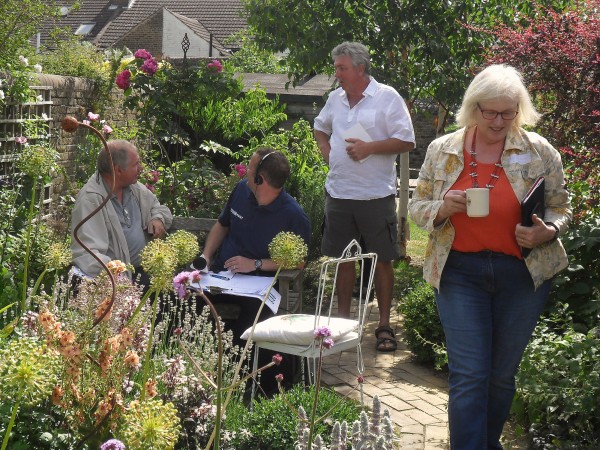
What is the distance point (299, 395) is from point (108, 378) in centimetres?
155

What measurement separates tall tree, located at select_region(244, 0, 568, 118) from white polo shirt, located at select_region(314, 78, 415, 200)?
2.64m

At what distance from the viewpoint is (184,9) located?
47.1m

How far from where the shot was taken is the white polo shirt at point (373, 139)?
6.13 metres

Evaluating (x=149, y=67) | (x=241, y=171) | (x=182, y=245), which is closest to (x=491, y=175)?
(x=182, y=245)

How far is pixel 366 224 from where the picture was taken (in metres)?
6.18

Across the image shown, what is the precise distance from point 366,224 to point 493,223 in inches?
100

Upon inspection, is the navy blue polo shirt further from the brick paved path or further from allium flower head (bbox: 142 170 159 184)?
allium flower head (bbox: 142 170 159 184)

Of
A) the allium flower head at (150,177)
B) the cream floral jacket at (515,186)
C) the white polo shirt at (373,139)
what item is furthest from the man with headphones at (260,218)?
the allium flower head at (150,177)

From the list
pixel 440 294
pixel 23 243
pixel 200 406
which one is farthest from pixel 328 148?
pixel 200 406

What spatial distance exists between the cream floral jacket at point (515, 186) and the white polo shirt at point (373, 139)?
2.23 meters

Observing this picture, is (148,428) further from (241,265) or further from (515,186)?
(241,265)

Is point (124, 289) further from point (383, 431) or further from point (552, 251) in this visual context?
point (552, 251)

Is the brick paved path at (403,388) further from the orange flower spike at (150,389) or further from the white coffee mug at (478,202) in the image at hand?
the orange flower spike at (150,389)

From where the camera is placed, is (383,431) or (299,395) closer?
(383,431)
